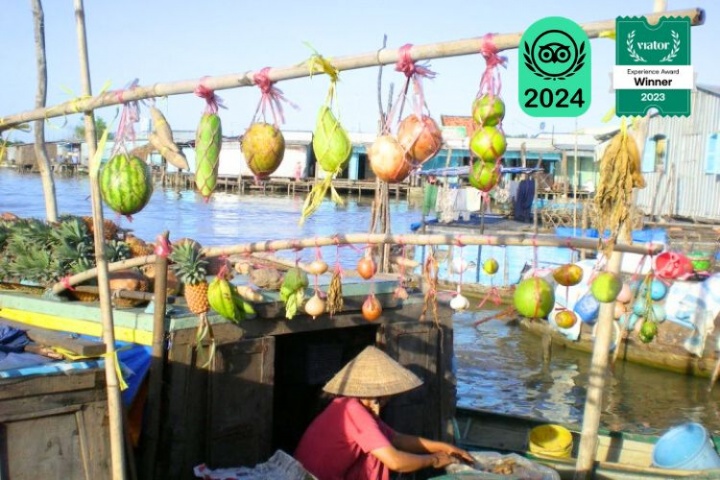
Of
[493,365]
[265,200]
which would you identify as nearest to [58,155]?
[265,200]

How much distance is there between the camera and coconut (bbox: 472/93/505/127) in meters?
2.71

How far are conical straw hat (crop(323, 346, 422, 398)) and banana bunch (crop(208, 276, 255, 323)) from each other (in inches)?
28.9

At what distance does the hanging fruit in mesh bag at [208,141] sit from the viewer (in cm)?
303

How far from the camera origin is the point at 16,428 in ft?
11.3

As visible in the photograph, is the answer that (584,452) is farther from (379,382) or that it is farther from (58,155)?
(58,155)

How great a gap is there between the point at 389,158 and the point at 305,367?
3.87 metres

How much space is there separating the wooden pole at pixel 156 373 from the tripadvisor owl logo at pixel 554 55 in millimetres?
2598

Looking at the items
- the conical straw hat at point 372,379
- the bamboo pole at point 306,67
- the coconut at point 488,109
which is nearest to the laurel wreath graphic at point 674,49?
the bamboo pole at point 306,67

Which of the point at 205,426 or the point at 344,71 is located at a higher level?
the point at 344,71

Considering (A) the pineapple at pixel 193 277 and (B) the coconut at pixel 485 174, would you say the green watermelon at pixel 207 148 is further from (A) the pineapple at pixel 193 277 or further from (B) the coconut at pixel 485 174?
(A) the pineapple at pixel 193 277

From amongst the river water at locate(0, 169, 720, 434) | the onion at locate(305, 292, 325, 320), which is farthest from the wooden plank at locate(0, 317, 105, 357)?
the river water at locate(0, 169, 720, 434)

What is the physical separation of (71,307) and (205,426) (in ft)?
3.70

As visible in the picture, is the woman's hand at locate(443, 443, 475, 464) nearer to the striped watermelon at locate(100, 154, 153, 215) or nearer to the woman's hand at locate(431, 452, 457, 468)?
the woman's hand at locate(431, 452, 457, 468)

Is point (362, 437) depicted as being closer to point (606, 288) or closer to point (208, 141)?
point (606, 288)
